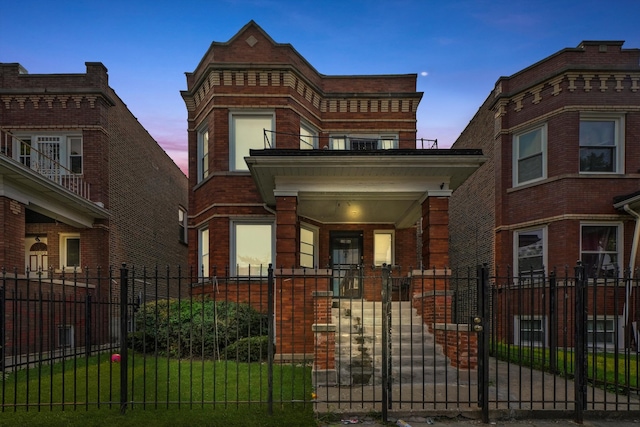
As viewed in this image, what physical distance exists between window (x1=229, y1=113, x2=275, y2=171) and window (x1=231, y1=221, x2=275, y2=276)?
6.27ft

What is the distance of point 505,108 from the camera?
47.3ft

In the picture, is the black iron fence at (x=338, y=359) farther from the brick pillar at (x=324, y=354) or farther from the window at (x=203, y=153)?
the window at (x=203, y=153)

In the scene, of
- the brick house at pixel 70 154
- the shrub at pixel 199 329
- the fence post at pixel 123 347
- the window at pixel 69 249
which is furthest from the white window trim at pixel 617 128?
the window at pixel 69 249

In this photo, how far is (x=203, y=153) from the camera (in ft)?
50.3

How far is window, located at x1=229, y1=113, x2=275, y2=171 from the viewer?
558 inches

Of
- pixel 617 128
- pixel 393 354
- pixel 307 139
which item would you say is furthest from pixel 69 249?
pixel 617 128

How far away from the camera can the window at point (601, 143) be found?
42.6 ft

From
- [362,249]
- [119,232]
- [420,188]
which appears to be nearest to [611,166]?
[420,188]

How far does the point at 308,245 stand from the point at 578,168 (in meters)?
8.70

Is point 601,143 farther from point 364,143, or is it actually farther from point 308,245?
point 308,245

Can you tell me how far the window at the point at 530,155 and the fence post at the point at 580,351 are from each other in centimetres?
800

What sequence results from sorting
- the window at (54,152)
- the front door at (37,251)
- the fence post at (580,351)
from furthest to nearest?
the front door at (37,251)
the window at (54,152)
the fence post at (580,351)

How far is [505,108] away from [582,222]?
440 centimetres

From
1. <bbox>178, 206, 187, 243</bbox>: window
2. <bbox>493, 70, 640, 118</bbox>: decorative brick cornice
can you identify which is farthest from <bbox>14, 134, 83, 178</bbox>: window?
<bbox>493, 70, 640, 118</bbox>: decorative brick cornice
